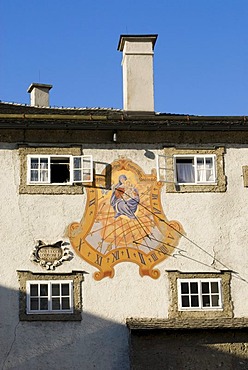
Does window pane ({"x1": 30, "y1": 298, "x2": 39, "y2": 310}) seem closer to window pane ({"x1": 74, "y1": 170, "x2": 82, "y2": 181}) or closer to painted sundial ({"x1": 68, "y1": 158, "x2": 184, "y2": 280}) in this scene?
painted sundial ({"x1": 68, "y1": 158, "x2": 184, "y2": 280})

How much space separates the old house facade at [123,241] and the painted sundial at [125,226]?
0.08 feet

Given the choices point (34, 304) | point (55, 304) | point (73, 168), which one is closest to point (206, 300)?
point (55, 304)

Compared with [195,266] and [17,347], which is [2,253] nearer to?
[17,347]

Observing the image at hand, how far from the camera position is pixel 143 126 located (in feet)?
68.0

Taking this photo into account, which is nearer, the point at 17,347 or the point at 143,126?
the point at 17,347

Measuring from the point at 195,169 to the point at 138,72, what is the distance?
3238 millimetres

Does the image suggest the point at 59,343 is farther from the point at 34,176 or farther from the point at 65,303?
the point at 34,176

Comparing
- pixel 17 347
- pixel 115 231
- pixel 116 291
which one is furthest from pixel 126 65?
pixel 17 347

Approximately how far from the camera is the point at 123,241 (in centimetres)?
2016

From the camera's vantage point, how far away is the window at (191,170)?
20.7 metres

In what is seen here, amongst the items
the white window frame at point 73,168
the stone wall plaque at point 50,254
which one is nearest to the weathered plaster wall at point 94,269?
the stone wall plaque at point 50,254

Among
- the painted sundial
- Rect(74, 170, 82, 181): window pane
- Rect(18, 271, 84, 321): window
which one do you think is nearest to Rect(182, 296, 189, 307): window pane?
the painted sundial

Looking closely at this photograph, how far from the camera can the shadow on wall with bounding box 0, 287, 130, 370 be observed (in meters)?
19.3

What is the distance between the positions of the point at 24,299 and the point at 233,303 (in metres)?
4.91
